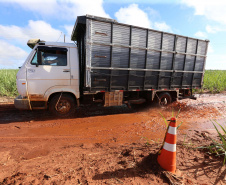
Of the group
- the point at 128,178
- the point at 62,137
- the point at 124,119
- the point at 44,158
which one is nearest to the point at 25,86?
the point at 62,137

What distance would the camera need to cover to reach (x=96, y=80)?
443 cm

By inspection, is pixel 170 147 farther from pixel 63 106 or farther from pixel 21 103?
pixel 21 103

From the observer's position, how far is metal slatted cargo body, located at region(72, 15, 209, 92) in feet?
13.8

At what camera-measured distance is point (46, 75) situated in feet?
13.6

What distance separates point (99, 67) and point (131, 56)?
1.29 metres

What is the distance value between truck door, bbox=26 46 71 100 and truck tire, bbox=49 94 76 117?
1.28 ft

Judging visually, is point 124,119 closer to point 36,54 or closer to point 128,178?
point 128,178

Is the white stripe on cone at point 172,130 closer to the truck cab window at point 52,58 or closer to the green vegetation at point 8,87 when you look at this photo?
the truck cab window at point 52,58

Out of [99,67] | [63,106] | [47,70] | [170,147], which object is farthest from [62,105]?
[170,147]

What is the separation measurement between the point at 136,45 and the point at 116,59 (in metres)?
0.95

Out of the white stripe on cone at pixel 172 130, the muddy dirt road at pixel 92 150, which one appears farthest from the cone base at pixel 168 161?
the white stripe on cone at pixel 172 130

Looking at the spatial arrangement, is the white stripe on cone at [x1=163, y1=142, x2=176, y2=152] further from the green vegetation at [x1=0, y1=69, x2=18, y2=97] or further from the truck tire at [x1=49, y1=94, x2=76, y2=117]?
the green vegetation at [x1=0, y1=69, x2=18, y2=97]

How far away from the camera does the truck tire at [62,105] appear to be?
4.36 m

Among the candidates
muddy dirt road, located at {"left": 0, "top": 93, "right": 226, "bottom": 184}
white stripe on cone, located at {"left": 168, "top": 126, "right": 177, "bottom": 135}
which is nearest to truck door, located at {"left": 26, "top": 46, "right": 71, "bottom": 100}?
muddy dirt road, located at {"left": 0, "top": 93, "right": 226, "bottom": 184}
